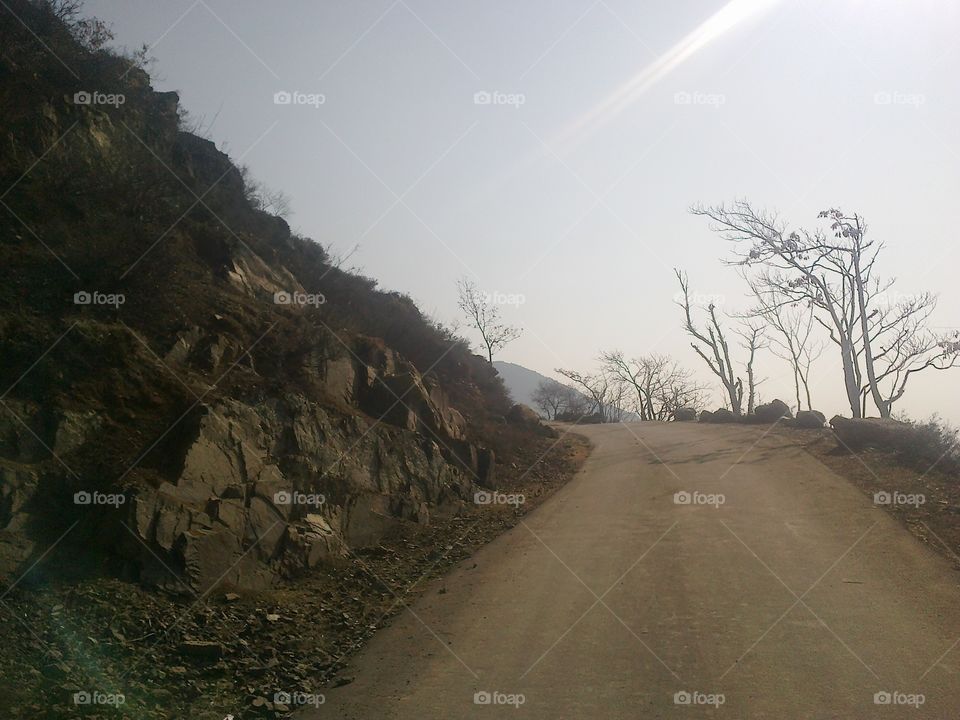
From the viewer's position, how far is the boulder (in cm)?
3281

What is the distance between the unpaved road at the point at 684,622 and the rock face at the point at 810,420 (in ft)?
42.3

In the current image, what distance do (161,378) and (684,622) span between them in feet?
29.7

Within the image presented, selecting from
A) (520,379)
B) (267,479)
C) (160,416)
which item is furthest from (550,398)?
(520,379)

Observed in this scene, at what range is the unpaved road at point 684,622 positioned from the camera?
24.4 feet

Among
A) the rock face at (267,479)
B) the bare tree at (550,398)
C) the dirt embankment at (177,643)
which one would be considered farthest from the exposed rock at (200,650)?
the bare tree at (550,398)

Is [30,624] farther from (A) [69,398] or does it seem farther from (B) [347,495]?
(B) [347,495]

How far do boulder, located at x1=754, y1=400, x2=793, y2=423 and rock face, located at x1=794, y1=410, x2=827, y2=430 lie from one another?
13.8ft

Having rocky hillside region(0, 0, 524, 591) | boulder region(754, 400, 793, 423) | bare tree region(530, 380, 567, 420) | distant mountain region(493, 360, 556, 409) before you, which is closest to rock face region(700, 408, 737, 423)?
boulder region(754, 400, 793, 423)

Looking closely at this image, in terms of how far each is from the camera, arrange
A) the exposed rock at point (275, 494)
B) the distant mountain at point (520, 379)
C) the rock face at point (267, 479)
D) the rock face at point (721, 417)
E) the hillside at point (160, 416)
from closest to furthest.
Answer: the hillside at point (160, 416)
the rock face at point (267, 479)
the exposed rock at point (275, 494)
the rock face at point (721, 417)
the distant mountain at point (520, 379)

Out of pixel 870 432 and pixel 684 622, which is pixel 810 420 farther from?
pixel 684 622

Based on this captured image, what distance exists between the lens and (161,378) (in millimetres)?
11547

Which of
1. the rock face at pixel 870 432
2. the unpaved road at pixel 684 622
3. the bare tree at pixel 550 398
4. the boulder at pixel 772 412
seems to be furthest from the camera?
the bare tree at pixel 550 398

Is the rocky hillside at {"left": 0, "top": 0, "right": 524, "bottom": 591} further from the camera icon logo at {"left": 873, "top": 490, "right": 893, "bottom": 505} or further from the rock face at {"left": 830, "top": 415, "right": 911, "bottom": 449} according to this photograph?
the rock face at {"left": 830, "top": 415, "right": 911, "bottom": 449}

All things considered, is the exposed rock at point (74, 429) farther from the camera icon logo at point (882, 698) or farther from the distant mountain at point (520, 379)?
the distant mountain at point (520, 379)
